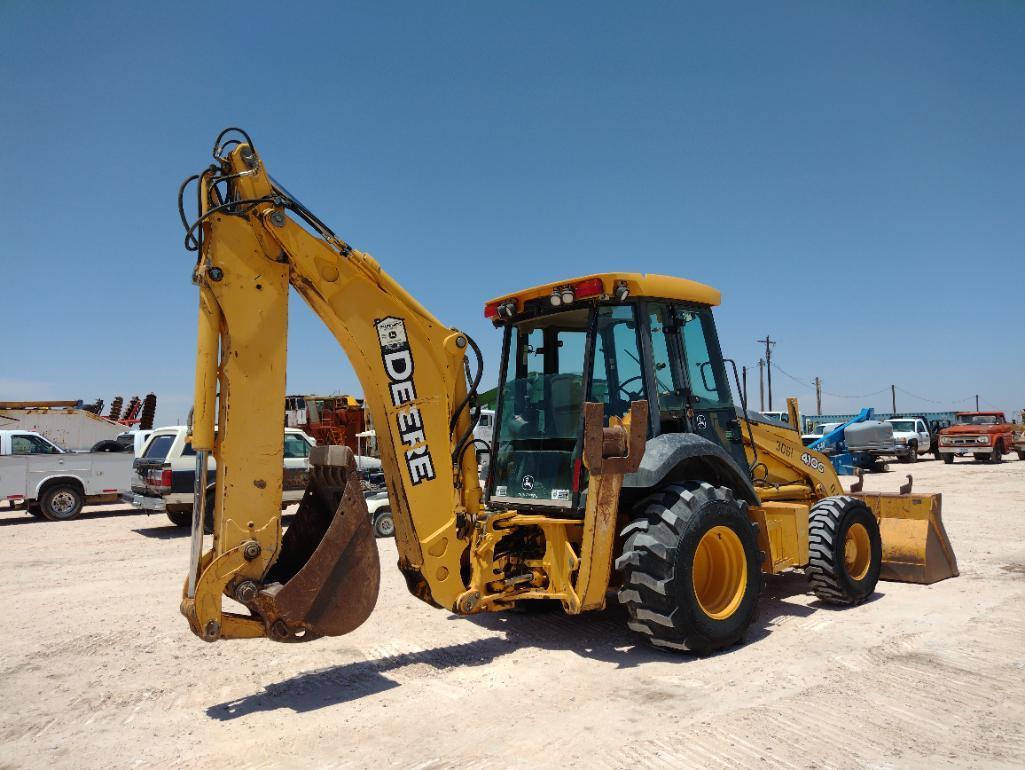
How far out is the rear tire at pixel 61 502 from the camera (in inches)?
609

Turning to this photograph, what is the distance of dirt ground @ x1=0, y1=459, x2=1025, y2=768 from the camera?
3.90m

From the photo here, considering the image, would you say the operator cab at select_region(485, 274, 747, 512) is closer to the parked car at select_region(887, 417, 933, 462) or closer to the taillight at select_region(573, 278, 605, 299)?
the taillight at select_region(573, 278, 605, 299)

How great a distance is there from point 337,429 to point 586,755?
24333 mm

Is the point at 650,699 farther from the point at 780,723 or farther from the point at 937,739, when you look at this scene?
the point at 937,739

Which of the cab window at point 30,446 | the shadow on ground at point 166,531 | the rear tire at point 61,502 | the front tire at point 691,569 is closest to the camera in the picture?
the front tire at point 691,569

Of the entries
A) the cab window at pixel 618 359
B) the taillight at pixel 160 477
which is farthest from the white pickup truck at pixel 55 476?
the cab window at pixel 618 359

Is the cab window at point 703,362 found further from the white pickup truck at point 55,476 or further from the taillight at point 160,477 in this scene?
the white pickup truck at point 55,476

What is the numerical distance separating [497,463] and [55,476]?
42.8 feet

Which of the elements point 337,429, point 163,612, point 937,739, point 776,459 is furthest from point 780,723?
point 337,429

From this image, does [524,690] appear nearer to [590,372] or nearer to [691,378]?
[590,372]

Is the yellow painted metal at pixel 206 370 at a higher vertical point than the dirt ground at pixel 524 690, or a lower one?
higher

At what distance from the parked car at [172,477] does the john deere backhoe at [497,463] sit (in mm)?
7567

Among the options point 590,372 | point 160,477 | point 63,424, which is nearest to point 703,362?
point 590,372

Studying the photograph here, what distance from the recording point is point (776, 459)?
7.55m
